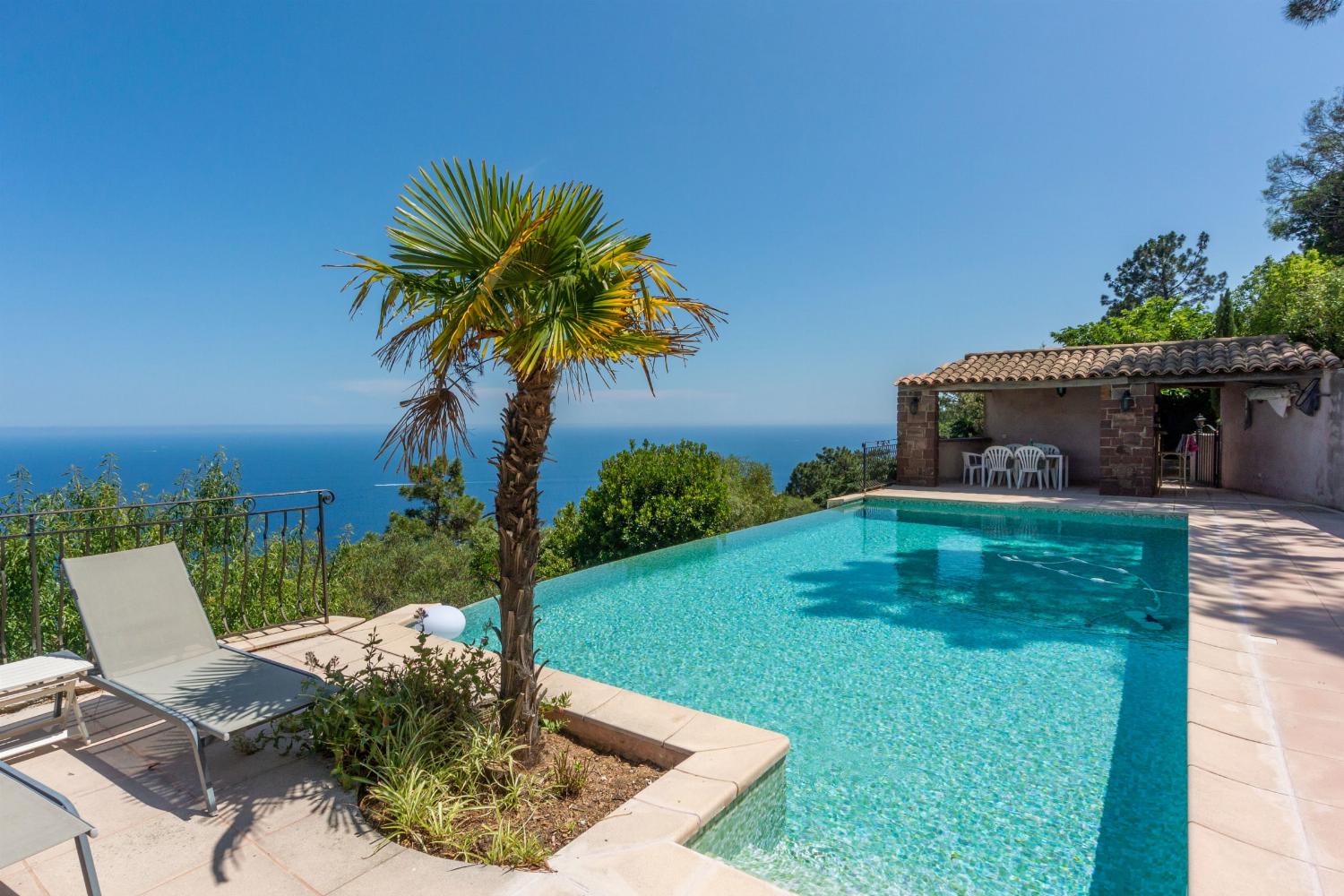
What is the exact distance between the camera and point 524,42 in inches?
512

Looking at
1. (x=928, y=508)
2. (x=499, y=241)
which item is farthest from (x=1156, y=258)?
(x=499, y=241)

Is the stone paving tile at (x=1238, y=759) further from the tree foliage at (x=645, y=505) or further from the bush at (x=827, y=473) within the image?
the bush at (x=827, y=473)

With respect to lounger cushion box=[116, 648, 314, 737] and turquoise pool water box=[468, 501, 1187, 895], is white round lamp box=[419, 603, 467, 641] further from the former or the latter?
lounger cushion box=[116, 648, 314, 737]

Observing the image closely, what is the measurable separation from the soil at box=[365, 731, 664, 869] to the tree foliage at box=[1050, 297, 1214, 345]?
28.9 metres

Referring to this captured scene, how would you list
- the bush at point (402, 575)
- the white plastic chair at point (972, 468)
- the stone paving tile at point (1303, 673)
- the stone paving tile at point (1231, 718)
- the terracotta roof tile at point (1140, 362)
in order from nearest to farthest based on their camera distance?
the stone paving tile at point (1231, 718), the stone paving tile at point (1303, 673), the terracotta roof tile at point (1140, 362), the bush at point (402, 575), the white plastic chair at point (972, 468)

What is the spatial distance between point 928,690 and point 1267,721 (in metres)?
1.94

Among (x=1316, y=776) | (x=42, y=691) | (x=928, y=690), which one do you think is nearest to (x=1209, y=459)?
(x=928, y=690)

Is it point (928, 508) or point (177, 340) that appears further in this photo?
point (177, 340)

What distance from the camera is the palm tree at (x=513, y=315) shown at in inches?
106

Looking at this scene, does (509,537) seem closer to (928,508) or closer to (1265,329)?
(928,508)

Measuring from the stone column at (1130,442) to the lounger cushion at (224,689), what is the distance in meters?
15.1

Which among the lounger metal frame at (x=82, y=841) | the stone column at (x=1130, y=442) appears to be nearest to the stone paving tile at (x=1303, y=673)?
the lounger metal frame at (x=82, y=841)

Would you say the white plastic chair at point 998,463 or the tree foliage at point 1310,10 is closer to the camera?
the tree foliage at point 1310,10

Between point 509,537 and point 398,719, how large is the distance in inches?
42.1
